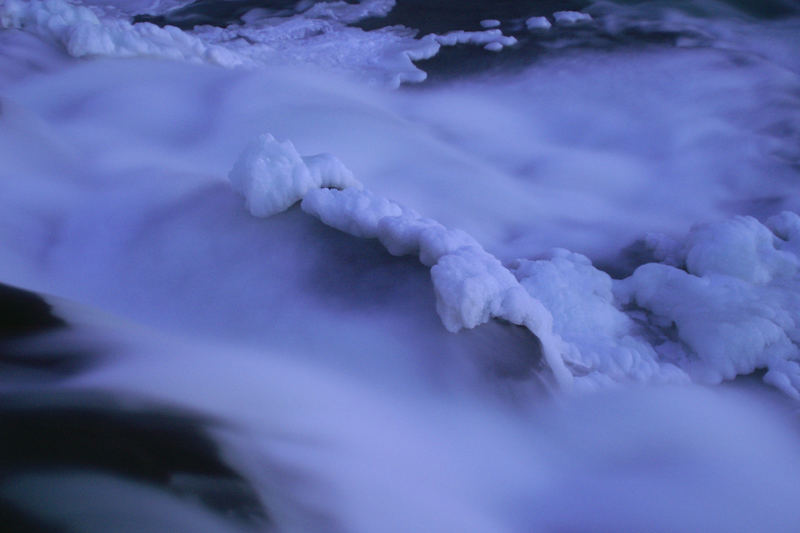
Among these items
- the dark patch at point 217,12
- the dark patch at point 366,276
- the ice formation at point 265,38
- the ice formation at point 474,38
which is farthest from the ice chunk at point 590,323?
the dark patch at point 217,12

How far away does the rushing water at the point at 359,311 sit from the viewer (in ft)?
5.45

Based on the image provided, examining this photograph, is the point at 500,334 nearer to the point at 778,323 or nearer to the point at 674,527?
the point at 674,527

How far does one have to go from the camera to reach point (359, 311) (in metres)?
2.24

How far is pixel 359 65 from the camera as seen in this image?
5.53 meters

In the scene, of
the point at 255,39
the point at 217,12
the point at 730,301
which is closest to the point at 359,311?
the point at 730,301

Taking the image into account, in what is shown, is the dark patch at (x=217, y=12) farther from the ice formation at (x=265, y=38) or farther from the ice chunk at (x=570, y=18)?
the ice chunk at (x=570, y=18)

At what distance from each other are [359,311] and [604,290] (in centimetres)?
126

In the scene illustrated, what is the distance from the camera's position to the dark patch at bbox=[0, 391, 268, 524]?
1387 mm

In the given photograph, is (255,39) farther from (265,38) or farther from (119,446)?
(119,446)

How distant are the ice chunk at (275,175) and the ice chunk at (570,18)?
4.68 metres

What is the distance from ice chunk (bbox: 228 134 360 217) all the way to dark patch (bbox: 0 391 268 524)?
3.38ft

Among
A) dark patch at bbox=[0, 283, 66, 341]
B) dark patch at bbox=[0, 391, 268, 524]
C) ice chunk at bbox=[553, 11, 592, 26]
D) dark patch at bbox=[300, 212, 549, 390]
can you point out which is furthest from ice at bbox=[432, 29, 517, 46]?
dark patch at bbox=[0, 391, 268, 524]

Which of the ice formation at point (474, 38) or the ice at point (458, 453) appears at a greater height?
the ice formation at point (474, 38)

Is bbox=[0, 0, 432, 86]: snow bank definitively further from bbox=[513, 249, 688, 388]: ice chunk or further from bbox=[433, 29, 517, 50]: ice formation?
bbox=[513, 249, 688, 388]: ice chunk
